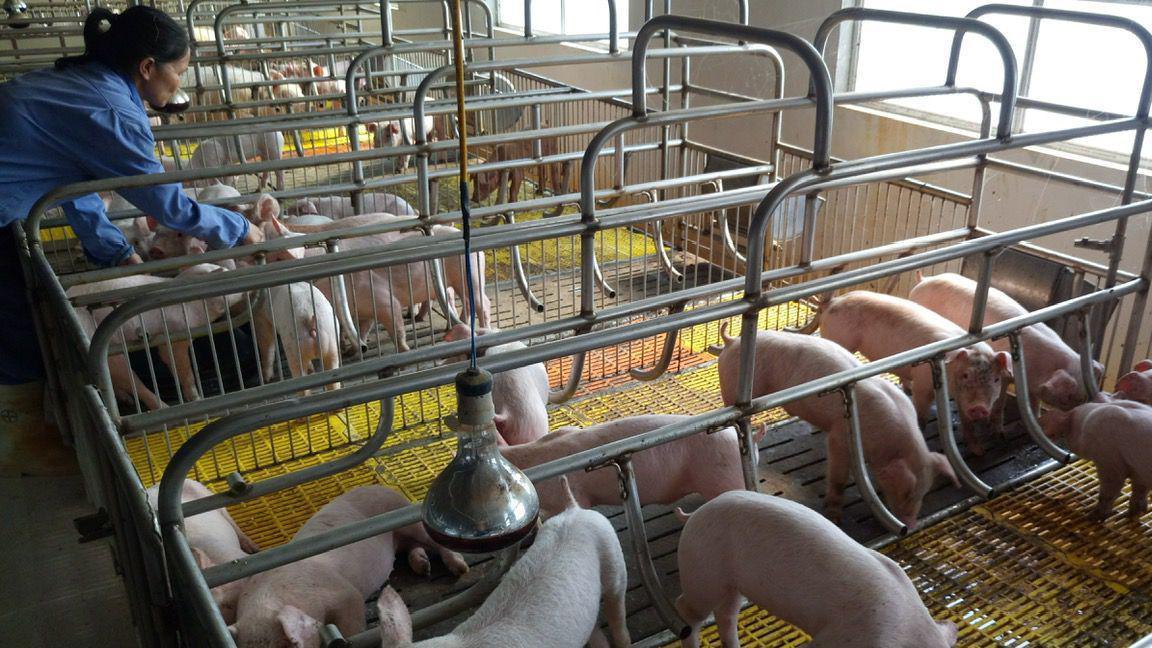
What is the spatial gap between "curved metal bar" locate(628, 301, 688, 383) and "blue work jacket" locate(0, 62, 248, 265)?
1947 mm

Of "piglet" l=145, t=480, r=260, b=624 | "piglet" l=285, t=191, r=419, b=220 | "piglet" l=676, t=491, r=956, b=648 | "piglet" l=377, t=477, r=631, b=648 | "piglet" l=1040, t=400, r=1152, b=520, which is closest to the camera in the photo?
"piglet" l=377, t=477, r=631, b=648

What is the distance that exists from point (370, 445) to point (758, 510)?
1078 millimetres

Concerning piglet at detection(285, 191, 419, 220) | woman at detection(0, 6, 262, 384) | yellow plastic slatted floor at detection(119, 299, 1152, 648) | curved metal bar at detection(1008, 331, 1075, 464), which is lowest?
yellow plastic slatted floor at detection(119, 299, 1152, 648)

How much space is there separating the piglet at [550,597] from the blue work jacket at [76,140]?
84.2 inches

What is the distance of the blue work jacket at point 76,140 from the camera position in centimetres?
329

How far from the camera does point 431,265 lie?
15.0ft

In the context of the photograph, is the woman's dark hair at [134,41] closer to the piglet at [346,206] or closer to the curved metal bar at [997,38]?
the piglet at [346,206]

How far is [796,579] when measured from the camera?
2.29 meters

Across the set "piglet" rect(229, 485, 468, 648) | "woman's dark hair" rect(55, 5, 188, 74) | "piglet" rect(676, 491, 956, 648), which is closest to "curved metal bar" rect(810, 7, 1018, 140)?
"piglet" rect(676, 491, 956, 648)

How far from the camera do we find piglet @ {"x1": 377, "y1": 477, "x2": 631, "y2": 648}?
197 cm

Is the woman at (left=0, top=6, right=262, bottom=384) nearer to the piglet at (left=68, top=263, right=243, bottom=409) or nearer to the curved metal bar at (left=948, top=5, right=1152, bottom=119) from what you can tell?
the piglet at (left=68, top=263, right=243, bottom=409)

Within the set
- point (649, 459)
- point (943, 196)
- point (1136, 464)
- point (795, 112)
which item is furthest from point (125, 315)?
point (795, 112)

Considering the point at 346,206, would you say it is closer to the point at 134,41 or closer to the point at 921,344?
the point at 134,41

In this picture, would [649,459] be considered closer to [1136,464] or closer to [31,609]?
[1136,464]
